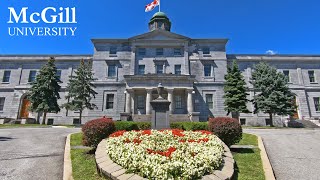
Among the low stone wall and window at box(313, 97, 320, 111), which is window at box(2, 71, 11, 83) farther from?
window at box(313, 97, 320, 111)

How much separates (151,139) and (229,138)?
3.79 meters

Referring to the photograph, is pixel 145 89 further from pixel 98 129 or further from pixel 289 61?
pixel 289 61

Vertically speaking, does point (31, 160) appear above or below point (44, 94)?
below

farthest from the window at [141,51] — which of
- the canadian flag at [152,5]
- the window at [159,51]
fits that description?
the canadian flag at [152,5]

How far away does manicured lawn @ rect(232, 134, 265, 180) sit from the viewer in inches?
256

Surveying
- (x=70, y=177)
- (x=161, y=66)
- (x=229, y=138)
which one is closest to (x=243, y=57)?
(x=161, y=66)

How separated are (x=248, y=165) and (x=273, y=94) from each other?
2125 cm

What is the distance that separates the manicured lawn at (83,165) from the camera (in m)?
6.08

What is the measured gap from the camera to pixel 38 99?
26.5 metres

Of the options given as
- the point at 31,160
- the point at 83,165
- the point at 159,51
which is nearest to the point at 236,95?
the point at 159,51

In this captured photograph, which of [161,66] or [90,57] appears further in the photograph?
[90,57]

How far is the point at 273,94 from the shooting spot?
25453 mm

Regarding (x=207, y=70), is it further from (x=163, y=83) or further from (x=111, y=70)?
(x=111, y=70)

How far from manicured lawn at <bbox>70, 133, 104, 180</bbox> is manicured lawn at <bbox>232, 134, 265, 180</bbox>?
15.1ft
